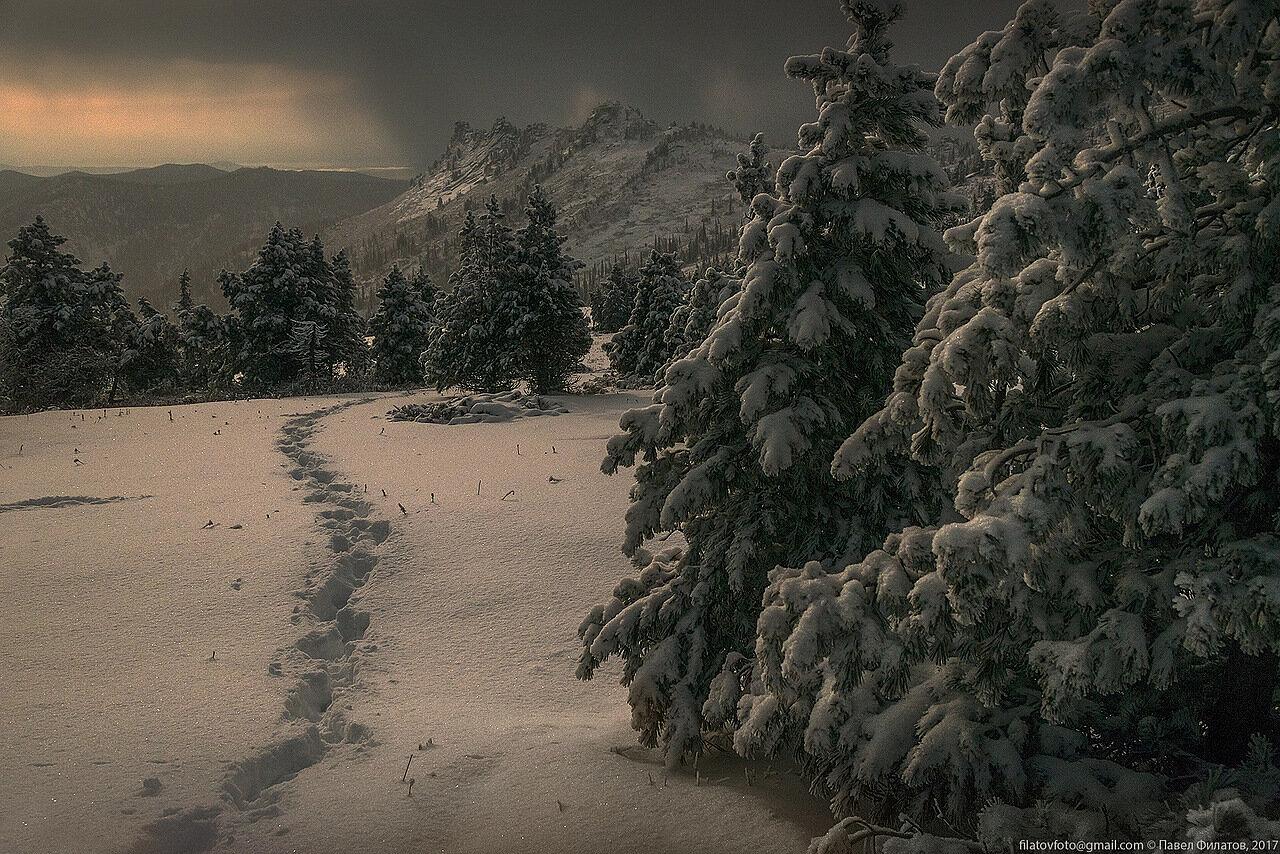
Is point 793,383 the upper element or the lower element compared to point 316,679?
upper

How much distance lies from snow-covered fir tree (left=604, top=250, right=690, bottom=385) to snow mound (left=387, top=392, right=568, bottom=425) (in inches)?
673

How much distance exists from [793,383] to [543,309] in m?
28.3

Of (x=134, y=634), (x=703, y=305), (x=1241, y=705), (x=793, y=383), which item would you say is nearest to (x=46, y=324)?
(x=703, y=305)

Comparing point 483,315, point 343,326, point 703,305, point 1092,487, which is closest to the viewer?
point 1092,487

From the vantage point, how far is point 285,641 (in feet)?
27.1

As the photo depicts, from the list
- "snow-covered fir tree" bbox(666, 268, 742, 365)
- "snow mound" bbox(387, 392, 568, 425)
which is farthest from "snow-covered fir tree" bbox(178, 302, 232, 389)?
"snow-covered fir tree" bbox(666, 268, 742, 365)

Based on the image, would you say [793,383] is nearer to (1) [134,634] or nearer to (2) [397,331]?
(1) [134,634]

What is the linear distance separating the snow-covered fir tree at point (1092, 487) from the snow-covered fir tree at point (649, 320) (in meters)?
38.4

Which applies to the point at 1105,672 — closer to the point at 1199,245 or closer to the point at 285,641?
the point at 1199,245

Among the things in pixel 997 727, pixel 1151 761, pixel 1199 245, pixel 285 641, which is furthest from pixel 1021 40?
pixel 285 641

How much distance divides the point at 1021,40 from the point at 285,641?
872cm

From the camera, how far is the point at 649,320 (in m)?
45.7

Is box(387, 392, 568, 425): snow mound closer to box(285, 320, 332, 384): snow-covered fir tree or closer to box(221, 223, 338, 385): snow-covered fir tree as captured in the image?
box(285, 320, 332, 384): snow-covered fir tree

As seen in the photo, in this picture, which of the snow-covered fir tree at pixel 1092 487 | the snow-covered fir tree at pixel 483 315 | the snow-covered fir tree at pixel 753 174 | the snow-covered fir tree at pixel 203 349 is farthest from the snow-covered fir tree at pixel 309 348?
the snow-covered fir tree at pixel 1092 487
